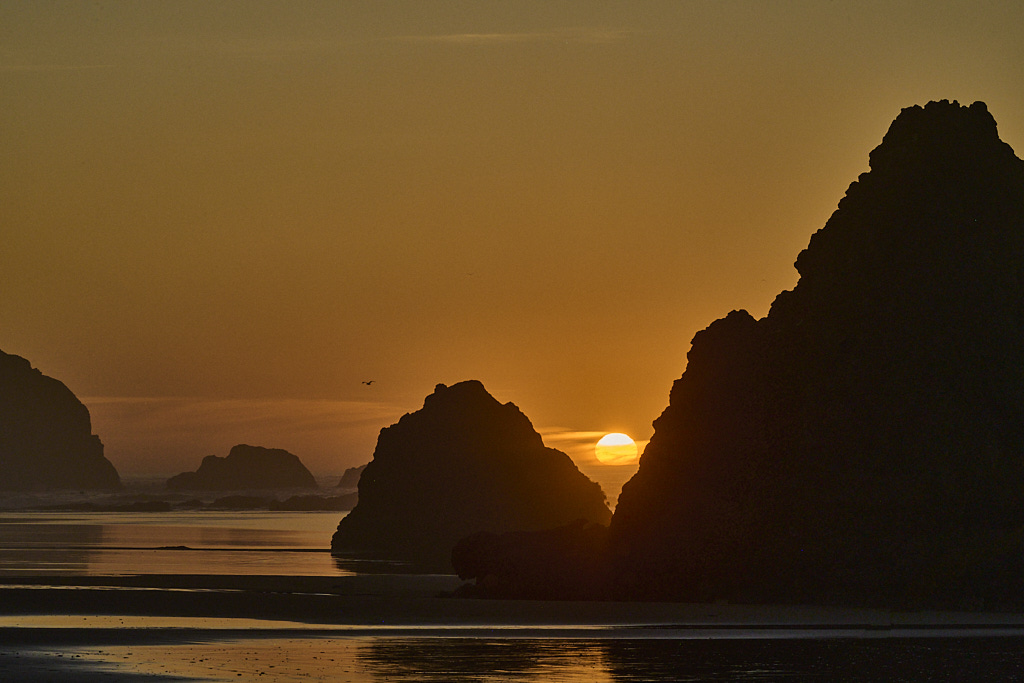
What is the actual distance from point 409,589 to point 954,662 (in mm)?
34558

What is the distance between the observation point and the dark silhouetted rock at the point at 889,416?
55562 mm

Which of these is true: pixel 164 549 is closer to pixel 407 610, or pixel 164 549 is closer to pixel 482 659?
pixel 407 610

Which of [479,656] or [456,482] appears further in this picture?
[456,482]

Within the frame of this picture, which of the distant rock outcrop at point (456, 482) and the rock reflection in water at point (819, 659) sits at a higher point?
the distant rock outcrop at point (456, 482)

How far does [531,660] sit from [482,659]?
1326mm

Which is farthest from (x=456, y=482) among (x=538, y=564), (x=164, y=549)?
(x=538, y=564)

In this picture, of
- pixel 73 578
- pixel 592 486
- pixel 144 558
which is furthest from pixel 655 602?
pixel 592 486

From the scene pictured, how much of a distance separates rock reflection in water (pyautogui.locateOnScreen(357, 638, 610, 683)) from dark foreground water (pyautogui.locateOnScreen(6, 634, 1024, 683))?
3 cm

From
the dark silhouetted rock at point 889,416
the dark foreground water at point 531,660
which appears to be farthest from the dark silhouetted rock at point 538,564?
the dark foreground water at point 531,660

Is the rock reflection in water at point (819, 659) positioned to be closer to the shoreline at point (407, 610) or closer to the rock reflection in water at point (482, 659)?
the rock reflection in water at point (482, 659)

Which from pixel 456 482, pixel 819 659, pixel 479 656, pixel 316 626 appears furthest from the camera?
pixel 456 482

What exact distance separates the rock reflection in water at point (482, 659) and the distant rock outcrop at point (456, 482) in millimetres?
59287

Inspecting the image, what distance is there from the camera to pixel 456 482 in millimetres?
106125

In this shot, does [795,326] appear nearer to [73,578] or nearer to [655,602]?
[655,602]
